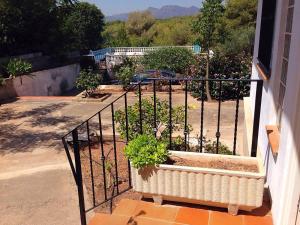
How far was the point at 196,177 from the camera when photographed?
9.11ft

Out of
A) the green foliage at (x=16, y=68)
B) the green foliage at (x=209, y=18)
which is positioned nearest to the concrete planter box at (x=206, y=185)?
the green foliage at (x=209, y=18)

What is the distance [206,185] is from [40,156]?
4.14 m

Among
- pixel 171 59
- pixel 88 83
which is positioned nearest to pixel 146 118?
pixel 88 83

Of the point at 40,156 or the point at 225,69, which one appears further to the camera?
the point at 225,69

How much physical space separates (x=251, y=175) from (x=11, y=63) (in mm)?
11107

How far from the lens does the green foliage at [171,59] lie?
Result: 1566cm

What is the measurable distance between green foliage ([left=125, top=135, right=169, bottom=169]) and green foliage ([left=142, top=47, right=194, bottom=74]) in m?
12.6

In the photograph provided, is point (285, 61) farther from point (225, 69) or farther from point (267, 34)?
point (225, 69)

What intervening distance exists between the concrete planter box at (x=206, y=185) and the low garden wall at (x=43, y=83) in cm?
947

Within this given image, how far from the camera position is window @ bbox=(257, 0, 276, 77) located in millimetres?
3366

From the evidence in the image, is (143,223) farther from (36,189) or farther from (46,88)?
(46,88)

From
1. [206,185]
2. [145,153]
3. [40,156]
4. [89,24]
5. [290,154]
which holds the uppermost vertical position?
[89,24]

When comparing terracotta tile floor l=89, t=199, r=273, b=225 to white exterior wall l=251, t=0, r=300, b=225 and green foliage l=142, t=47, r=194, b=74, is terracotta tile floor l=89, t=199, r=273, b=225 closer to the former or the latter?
white exterior wall l=251, t=0, r=300, b=225

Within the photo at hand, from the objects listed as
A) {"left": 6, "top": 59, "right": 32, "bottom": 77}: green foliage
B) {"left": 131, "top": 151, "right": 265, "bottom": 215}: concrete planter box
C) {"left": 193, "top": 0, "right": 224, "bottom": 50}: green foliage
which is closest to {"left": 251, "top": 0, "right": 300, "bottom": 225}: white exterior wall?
{"left": 131, "top": 151, "right": 265, "bottom": 215}: concrete planter box
